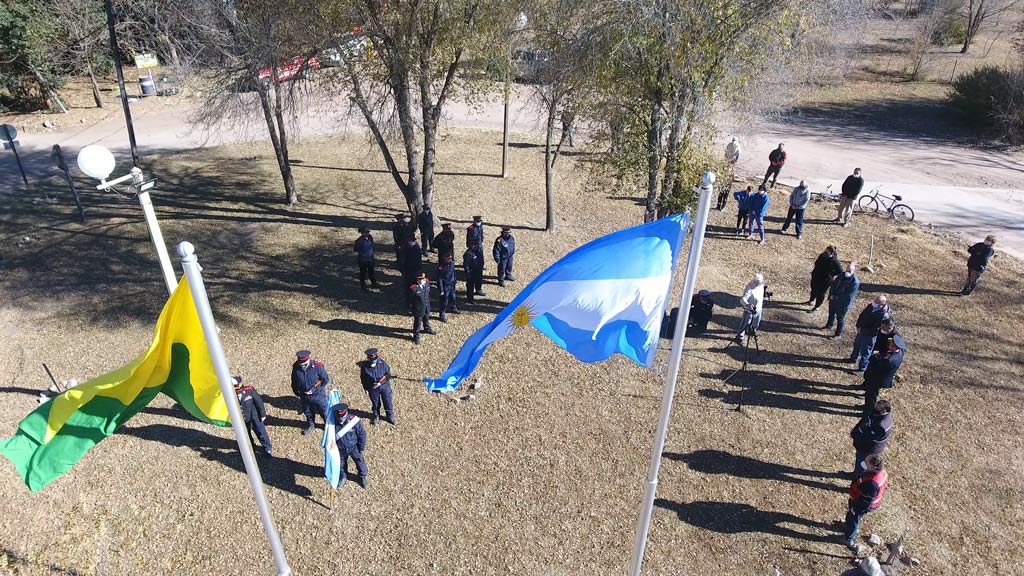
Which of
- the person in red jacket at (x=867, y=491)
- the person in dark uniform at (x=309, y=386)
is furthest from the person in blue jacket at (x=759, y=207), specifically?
the person in dark uniform at (x=309, y=386)

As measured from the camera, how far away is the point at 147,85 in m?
29.2

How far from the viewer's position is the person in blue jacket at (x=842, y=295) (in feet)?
38.2

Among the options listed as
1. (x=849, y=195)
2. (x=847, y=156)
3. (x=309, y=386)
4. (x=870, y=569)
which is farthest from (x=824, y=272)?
(x=847, y=156)

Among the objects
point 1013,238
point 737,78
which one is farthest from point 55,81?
point 1013,238

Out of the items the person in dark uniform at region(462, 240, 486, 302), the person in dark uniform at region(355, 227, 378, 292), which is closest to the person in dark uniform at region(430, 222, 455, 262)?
the person in dark uniform at region(462, 240, 486, 302)

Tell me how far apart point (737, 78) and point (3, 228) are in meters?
18.0

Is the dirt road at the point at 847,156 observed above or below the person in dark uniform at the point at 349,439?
above

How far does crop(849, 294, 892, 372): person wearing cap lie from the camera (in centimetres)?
1073

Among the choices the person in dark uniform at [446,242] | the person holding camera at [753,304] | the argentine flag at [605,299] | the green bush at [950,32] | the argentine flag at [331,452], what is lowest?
the argentine flag at [331,452]

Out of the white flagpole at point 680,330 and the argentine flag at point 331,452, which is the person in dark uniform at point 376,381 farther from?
the white flagpole at point 680,330

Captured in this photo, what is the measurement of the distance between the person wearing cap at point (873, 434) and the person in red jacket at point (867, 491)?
624 millimetres

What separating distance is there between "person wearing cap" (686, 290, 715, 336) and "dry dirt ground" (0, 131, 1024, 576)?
0.97 ft

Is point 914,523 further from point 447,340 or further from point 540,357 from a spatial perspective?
point 447,340

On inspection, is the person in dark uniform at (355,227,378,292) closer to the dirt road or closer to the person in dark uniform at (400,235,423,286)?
the person in dark uniform at (400,235,423,286)
